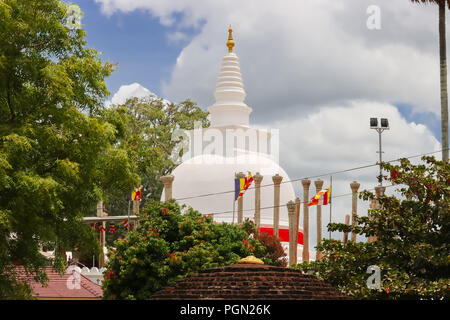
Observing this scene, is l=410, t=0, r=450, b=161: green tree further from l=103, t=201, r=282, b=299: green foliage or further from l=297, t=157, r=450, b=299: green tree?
l=103, t=201, r=282, b=299: green foliage

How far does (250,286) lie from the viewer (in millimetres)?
15570

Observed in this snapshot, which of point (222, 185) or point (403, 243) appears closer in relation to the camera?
point (403, 243)

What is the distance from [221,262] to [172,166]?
2676 centimetres

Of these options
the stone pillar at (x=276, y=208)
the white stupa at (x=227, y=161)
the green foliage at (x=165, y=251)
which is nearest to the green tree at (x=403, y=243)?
the green foliage at (x=165, y=251)

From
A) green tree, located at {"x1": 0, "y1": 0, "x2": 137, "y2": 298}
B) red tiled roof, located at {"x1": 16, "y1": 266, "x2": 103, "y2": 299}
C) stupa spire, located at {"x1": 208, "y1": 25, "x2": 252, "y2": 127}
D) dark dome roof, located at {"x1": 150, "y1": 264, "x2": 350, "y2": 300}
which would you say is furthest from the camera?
stupa spire, located at {"x1": 208, "y1": 25, "x2": 252, "y2": 127}

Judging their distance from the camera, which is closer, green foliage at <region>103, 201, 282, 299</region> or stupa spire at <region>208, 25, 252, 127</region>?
green foliage at <region>103, 201, 282, 299</region>

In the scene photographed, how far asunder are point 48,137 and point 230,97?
30959 millimetres

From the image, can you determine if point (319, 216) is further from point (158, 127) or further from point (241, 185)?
point (158, 127)

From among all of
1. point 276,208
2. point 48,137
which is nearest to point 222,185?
point 276,208

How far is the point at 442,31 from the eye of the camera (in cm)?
2948

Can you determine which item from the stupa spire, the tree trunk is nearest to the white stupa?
the stupa spire

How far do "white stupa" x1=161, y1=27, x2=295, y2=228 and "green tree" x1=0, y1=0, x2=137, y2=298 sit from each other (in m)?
23.9

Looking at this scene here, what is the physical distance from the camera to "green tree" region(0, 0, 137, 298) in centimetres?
1839
